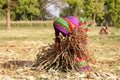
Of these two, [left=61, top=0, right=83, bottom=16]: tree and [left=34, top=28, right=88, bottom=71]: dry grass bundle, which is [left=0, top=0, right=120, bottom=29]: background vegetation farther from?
[left=34, top=28, right=88, bottom=71]: dry grass bundle

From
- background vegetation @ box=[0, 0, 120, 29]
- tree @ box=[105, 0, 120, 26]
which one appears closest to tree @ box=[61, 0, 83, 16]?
background vegetation @ box=[0, 0, 120, 29]

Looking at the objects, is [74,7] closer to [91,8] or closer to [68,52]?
[91,8]

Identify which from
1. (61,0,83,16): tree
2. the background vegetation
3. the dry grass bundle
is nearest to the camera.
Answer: the dry grass bundle

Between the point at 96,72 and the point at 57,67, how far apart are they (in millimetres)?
817

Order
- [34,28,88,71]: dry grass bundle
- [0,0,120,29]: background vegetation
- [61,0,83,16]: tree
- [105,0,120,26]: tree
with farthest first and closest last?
[61,0,83,16]: tree → [105,0,120,26]: tree → [0,0,120,29]: background vegetation → [34,28,88,71]: dry grass bundle

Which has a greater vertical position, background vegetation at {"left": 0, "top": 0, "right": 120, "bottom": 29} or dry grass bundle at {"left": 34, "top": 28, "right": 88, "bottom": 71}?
dry grass bundle at {"left": 34, "top": 28, "right": 88, "bottom": 71}

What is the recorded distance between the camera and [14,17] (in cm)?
6400

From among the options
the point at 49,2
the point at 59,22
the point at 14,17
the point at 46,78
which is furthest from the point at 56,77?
the point at 14,17

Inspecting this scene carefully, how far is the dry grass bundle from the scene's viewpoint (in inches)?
285

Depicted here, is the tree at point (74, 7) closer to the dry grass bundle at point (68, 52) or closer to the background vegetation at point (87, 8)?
the background vegetation at point (87, 8)

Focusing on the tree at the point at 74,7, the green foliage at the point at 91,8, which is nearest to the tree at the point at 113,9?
the green foliage at the point at 91,8

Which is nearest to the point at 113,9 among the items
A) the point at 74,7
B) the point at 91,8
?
the point at 91,8

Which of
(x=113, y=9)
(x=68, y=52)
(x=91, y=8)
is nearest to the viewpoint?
(x=68, y=52)

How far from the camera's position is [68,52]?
24.0ft
